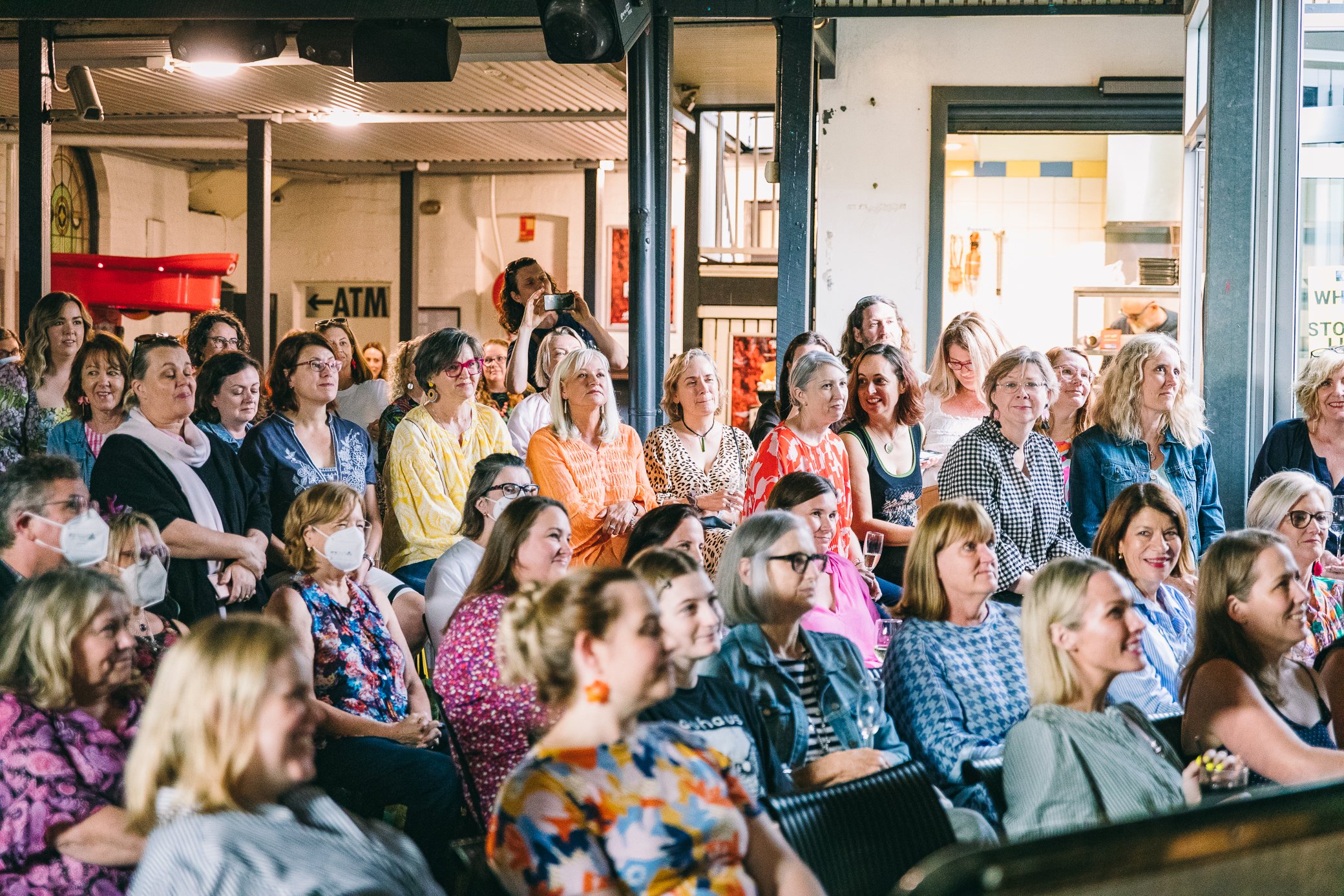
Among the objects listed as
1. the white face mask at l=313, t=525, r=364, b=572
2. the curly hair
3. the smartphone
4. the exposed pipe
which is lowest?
the white face mask at l=313, t=525, r=364, b=572

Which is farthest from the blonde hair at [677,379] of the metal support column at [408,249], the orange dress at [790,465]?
the metal support column at [408,249]

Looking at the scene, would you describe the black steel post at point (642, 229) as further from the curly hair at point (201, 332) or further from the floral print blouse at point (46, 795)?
the floral print blouse at point (46, 795)

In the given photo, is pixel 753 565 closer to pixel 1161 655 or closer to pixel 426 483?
pixel 1161 655

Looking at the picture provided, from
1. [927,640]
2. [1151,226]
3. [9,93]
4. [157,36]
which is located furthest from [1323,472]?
[9,93]

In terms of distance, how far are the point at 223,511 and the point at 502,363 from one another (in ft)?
11.7

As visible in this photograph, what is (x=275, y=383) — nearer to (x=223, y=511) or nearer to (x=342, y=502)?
(x=223, y=511)

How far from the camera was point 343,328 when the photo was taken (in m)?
6.20

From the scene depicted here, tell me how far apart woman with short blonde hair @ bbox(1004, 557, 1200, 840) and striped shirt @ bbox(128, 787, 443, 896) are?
46.9 inches

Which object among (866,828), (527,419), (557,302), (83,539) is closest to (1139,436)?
(527,419)

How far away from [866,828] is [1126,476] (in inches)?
94.3

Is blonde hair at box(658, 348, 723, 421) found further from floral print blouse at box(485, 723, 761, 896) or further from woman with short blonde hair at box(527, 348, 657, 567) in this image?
floral print blouse at box(485, 723, 761, 896)

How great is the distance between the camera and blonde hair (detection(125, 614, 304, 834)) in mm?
1847

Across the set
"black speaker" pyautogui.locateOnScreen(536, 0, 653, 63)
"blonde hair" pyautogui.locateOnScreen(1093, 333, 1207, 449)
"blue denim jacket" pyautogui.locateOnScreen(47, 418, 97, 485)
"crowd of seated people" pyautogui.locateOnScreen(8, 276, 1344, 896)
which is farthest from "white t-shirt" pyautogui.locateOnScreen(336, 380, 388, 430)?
"blonde hair" pyautogui.locateOnScreen(1093, 333, 1207, 449)

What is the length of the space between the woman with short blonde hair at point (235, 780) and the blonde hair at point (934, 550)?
1.69 metres
